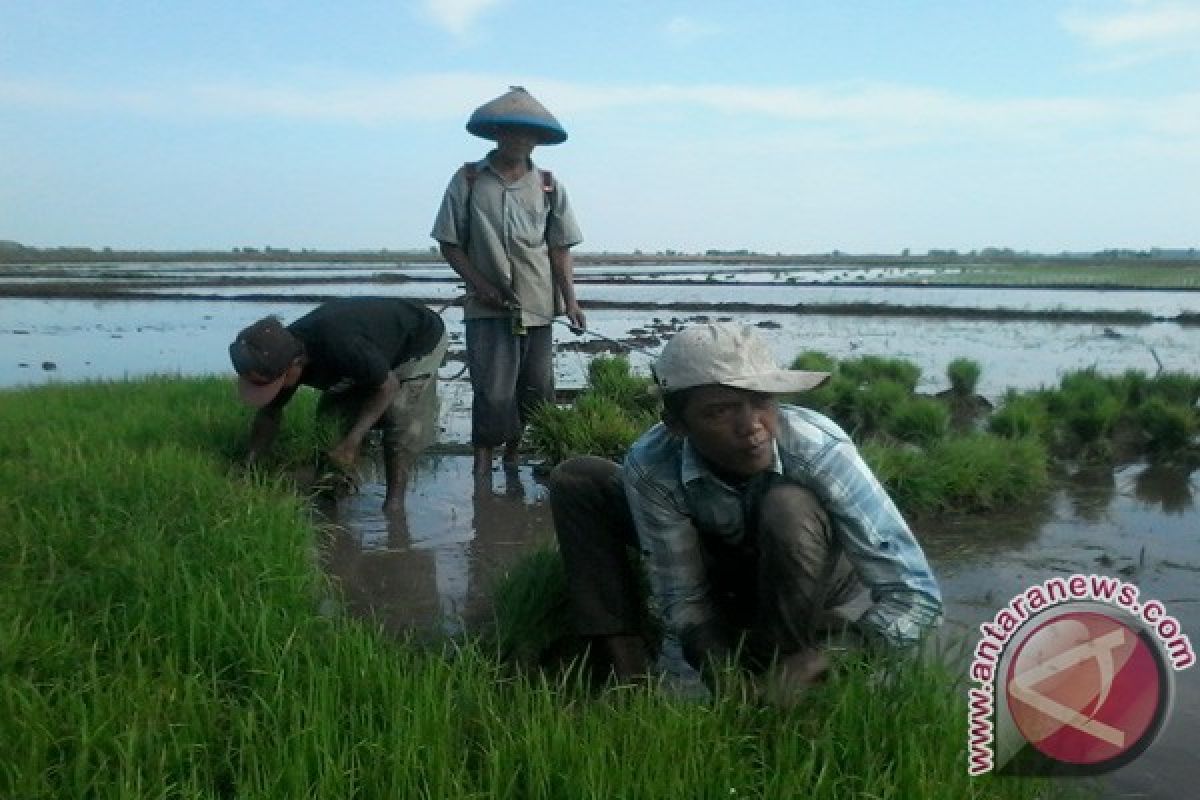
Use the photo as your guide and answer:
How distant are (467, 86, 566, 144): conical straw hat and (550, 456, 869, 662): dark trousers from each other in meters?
2.29

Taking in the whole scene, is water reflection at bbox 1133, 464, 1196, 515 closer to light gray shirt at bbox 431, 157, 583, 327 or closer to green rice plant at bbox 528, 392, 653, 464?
green rice plant at bbox 528, 392, 653, 464

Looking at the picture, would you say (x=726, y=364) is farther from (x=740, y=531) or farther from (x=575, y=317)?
(x=575, y=317)

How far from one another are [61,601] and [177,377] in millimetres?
4472

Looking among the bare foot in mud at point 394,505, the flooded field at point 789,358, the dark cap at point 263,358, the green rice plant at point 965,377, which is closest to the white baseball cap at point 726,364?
the flooded field at point 789,358

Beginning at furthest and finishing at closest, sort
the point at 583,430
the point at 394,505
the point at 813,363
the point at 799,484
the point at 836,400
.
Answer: the point at 813,363 < the point at 836,400 < the point at 583,430 < the point at 394,505 < the point at 799,484

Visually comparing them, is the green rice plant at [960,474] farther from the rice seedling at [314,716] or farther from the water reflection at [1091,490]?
the rice seedling at [314,716]

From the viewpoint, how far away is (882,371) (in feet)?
24.2

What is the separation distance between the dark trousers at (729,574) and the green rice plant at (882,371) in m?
4.52

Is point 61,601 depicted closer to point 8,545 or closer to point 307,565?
point 8,545

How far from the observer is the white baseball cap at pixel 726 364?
7.11 ft

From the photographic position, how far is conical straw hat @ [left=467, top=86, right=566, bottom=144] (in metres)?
4.55

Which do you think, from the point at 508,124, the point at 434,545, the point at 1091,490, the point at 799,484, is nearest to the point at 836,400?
the point at 1091,490

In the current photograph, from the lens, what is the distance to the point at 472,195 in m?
4.75

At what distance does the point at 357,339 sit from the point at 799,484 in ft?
7.57
